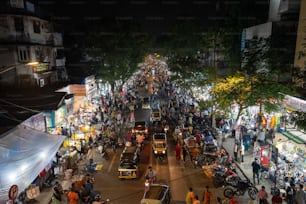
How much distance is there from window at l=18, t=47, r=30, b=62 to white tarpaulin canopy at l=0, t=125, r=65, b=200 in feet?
45.0

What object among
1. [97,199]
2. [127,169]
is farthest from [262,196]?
[97,199]

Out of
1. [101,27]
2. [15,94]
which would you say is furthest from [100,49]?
[15,94]

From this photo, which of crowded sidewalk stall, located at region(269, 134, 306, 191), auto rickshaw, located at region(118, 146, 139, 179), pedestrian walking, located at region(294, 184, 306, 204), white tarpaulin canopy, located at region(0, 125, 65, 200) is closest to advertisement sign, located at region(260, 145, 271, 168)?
crowded sidewalk stall, located at region(269, 134, 306, 191)

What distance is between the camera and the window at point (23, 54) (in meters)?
22.7

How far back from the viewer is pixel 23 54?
23.2 metres

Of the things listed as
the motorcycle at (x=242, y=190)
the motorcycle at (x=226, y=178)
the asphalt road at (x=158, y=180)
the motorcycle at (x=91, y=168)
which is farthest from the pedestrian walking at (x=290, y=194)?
the motorcycle at (x=91, y=168)

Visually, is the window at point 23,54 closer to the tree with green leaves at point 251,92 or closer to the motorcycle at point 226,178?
the tree with green leaves at point 251,92

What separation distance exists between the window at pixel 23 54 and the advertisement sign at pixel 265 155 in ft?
67.4

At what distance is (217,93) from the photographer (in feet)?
65.2

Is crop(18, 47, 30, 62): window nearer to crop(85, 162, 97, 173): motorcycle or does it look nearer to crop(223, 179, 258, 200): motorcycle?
crop(85, 162, 97, 173): motorcycle

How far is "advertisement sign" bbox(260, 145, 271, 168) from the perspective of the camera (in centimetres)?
1509

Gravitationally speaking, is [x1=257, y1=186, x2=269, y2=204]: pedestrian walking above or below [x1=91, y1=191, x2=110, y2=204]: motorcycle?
above

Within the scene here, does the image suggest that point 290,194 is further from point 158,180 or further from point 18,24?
point 18,24

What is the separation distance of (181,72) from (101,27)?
11901 millimetres
